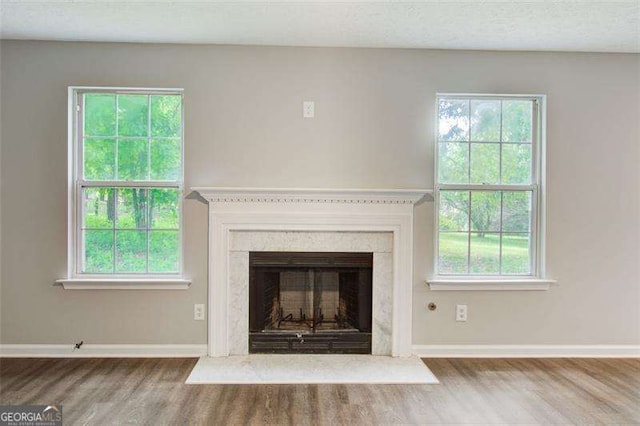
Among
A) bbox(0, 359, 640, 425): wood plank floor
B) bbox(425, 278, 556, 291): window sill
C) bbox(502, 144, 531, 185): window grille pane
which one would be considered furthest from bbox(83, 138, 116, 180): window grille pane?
bbox(502, 144, 531, 185): window grille pane

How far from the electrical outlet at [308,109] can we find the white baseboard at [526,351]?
77.5 inches

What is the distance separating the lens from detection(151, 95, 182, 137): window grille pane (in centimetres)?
306

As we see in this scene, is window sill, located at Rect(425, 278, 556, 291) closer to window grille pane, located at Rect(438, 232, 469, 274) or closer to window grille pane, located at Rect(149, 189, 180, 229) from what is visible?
window grille pane, located at Rect(438, 232, 469, 274)

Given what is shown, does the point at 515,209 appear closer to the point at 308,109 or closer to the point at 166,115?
the point at 308,109

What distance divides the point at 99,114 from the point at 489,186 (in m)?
3.11

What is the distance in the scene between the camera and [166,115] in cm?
306

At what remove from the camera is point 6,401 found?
2.34 meters

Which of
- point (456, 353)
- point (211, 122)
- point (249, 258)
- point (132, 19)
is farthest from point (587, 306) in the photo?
point (132, 19)

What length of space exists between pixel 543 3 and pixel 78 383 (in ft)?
12.3

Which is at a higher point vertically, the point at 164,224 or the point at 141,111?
the point at 141,111

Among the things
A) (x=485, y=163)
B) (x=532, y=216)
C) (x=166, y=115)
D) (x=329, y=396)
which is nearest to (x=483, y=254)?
(x=532, y=216)

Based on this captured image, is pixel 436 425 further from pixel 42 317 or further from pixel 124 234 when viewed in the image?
pixel 42 317

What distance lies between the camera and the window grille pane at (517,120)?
3156 mm

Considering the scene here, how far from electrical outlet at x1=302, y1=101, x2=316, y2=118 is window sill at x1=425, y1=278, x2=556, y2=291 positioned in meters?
1.57
